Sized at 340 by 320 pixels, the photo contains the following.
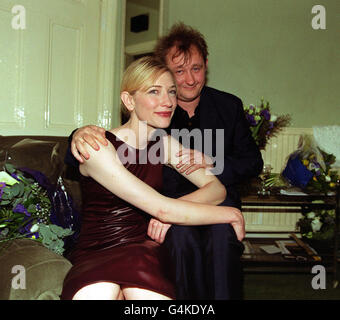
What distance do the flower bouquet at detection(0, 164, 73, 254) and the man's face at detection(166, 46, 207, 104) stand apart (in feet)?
3.24

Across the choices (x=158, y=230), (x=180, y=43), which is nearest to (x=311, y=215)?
(x=180, y=43)

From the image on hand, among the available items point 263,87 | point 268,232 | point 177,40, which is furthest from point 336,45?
point 177,40

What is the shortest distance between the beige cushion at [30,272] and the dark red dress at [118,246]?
4cm

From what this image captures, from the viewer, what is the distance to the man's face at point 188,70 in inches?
75.4

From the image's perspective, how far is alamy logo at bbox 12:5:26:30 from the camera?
8.30ft

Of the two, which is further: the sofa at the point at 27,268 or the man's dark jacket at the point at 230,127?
the man's dark jacket at the point at 230,127

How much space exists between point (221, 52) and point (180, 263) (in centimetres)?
280

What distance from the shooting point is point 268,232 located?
3.45 m

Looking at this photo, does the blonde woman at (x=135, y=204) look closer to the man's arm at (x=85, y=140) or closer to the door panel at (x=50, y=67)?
the man's arm at (x=85, y=140)

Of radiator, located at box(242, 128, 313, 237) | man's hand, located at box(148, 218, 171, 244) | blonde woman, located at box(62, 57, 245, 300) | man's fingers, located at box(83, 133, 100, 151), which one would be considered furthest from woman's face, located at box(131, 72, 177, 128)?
radiator, located at box(242, 128, 313, 237)

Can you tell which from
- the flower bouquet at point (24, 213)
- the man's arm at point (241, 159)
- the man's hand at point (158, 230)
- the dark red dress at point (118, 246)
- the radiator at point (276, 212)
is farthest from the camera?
the radiator at point (276, 212)

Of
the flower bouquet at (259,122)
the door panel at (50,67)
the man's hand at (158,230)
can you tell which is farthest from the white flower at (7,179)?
the flower bouquet at (259,122)

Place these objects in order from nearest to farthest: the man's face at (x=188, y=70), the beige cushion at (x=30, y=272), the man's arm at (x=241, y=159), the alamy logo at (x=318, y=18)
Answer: the beige cushion at (x=30, y=272)
the man's arm at (x=241, y=159)
the man's face at (x=188, y=70)
the alamy logo at (x=318, y=18)

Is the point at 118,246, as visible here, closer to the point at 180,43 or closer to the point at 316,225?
the point at 180,43
